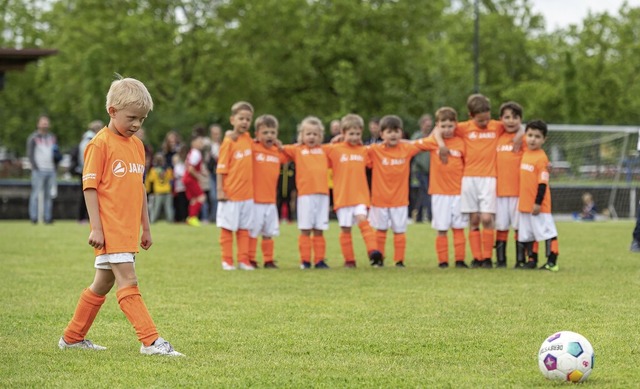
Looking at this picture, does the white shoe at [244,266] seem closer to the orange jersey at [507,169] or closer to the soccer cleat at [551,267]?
the orange jersey at [507,169]

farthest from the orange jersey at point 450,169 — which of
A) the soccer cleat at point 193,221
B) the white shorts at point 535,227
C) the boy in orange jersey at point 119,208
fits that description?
the soccer cleat at point 193,221

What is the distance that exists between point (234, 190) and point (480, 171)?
301 cm

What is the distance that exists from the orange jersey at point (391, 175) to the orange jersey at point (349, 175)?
137 mm

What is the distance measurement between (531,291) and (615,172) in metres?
19.4

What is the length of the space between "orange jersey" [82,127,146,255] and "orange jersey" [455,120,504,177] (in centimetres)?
724

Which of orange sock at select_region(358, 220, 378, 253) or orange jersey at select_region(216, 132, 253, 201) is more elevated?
orange jersey at select_region(216, 132, 253, 201)

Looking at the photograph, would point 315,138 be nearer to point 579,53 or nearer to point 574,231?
point 574,231

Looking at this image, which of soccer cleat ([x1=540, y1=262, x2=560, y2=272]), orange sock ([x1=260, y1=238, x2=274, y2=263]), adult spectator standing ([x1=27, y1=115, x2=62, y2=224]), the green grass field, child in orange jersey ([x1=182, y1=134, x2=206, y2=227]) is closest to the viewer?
the green grass field

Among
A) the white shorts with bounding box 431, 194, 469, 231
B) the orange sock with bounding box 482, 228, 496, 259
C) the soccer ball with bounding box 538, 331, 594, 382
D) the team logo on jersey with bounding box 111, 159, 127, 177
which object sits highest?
the team logo on jersey with bounding box 111, 159, 127, 177

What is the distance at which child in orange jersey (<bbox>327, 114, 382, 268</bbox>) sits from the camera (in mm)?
14188

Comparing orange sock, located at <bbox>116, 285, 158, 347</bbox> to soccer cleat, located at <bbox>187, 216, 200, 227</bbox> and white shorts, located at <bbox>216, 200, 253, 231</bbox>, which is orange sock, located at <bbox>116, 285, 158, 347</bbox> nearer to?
white shorts, located at <bbox>216, 200, 253, 231</bbox>

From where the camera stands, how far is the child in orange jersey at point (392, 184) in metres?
14.3

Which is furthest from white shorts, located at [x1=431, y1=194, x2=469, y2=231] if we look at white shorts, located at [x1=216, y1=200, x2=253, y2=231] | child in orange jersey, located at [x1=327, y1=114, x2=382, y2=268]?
white shorts, located at [x1=216, y1=200, x2=253, y2=231]

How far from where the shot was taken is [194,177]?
82.6 ft
